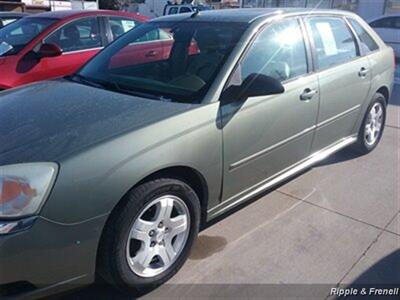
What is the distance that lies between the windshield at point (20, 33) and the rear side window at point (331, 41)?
3553 millimetres

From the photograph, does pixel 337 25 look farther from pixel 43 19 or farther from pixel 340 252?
pixel 43 19

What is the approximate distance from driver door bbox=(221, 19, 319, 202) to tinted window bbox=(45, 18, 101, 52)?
326cm

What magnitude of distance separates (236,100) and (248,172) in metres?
0.55

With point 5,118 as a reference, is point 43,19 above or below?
above

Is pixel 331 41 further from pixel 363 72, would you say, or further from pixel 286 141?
pixel 286 141

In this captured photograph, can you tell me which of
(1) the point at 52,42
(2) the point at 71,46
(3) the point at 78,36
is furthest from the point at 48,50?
(3) the point at 78,36

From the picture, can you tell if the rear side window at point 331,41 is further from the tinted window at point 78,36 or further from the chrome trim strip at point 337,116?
the tinted window at point 78,36

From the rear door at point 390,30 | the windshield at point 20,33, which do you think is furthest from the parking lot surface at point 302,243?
the rear door at point 390,30

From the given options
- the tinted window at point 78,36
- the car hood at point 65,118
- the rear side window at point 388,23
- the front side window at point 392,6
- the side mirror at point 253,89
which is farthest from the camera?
the front side window at point 392,6

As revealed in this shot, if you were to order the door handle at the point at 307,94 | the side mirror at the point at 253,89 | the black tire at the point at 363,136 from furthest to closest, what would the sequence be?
the black tire at the point at 363,136
the door handle at the point at 307,94
the side mirror at the point at 253,89

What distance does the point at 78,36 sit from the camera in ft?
17.6

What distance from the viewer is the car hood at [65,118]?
193cm

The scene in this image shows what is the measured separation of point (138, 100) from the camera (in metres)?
2.46

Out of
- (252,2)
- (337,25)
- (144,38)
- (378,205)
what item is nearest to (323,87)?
(337,25)
